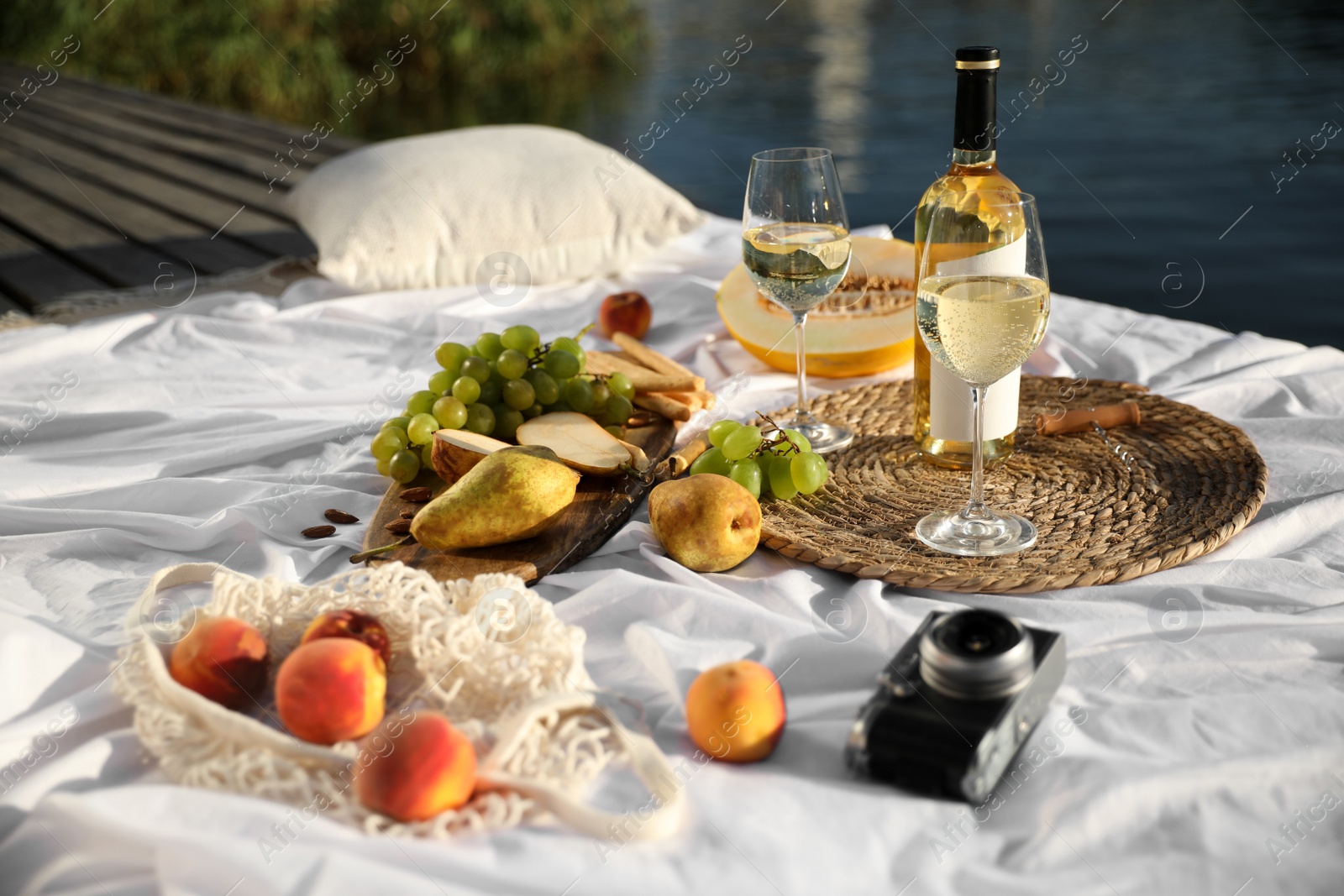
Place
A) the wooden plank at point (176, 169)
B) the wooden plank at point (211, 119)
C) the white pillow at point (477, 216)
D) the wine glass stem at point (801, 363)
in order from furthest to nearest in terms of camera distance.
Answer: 1. the wooden plank at point (211, 119)
2. the wooden plank at point (176, 169)
3. the white pillow at point (477, 216)
4. the wine glass stem at point (801, 363)

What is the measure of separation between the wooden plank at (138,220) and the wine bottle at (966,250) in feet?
6.48

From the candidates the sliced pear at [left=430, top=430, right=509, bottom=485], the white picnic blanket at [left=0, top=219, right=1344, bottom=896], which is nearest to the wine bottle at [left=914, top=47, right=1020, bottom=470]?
the white picnic blanket at [left=0, top=219, right=1344, bottom=896]

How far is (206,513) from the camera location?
62.6 inches

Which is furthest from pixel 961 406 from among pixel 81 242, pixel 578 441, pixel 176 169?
pixel 176 169

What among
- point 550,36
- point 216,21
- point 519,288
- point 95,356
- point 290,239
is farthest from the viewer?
point 550,36

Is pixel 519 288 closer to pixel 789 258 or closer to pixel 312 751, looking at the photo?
pixel 789 258

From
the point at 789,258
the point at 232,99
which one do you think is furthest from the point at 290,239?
the point at 232,99

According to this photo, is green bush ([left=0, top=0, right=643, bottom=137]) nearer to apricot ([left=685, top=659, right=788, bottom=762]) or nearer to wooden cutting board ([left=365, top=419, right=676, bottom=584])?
wooden cutting board ([left=365, top=419, right=676, bottom=584])

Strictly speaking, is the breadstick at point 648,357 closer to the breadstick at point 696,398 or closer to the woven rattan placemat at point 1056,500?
the breadstick at point 696,398

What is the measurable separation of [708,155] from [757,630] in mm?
6616

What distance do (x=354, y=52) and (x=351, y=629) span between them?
991cm

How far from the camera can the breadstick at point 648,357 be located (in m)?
1.96

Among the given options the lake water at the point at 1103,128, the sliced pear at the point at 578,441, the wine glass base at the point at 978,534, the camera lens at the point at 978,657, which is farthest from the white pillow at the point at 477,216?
the lake water at the point at 1103,128

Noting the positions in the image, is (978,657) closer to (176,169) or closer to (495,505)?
(495,505)
